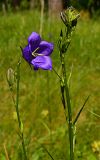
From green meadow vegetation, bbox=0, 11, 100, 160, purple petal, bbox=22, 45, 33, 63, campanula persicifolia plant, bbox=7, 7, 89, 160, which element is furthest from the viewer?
green meadow vegetation, bbox=0, 11, 100, 160

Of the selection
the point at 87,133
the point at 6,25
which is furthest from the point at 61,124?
the point at 6,25

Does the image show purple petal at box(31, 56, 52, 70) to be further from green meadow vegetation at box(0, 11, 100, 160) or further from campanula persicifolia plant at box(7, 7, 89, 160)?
green meadow vegetation at box(0, 11, 100, 160)

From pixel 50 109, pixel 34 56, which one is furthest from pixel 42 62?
pixel 50 109

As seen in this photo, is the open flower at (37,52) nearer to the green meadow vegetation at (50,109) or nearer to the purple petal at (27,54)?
the purple petal at (27,54)

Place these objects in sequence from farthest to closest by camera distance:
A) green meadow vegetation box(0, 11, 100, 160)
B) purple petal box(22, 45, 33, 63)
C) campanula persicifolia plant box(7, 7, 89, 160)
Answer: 1. green meadow vegetation box(0, 11, 100, 160)
2. purple petal box(22, 45, 33, 63)
3. campanula persicifolia plant box(7, 7, 89, 160)

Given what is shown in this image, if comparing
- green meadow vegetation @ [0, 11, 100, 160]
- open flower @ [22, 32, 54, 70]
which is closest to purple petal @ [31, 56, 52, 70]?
open flower @ [22, 32, 54, 70]

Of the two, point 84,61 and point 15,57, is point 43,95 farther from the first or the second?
point 84,61

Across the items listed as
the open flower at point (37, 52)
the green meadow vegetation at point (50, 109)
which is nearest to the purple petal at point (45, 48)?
the open flower at point (37, 52)
